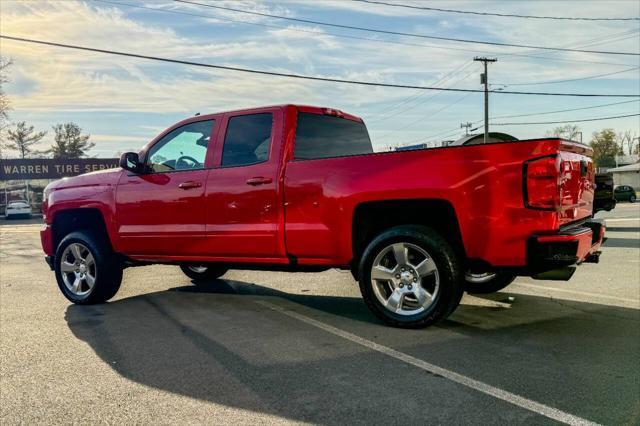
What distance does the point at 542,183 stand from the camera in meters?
4.18

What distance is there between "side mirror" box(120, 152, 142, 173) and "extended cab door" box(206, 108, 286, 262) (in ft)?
3.43

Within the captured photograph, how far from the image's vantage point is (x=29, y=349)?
4.52 meters

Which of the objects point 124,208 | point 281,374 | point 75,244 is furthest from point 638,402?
point 75,244

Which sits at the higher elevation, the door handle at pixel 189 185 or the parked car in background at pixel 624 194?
the door handle at pixel 189 185

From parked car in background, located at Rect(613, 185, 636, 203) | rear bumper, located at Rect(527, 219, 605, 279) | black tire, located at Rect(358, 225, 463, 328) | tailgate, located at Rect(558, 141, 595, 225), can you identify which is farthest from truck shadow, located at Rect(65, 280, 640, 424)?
parked car in background, located at Rect(613, 185, 636, 203)

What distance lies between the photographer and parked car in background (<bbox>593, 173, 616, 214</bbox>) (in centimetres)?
563

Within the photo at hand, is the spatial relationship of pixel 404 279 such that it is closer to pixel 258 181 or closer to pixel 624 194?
pixel 258 181

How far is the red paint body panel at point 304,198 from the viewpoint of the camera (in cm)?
432

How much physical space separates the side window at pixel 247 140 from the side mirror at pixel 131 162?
1134 mm

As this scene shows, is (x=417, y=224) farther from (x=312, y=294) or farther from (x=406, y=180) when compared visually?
(x=312, y=294)

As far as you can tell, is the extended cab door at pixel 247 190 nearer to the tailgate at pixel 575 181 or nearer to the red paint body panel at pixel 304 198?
the red paint body panel at pixel 304 198

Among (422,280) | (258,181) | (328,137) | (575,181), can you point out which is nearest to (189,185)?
(258,181)

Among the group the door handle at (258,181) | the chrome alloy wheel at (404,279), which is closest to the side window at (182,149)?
the door handle at (258,181)

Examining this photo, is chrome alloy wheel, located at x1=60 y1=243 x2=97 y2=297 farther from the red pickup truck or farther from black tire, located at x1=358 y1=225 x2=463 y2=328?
black tire, located at x1=358 y1=225 x2=463 y2=328
